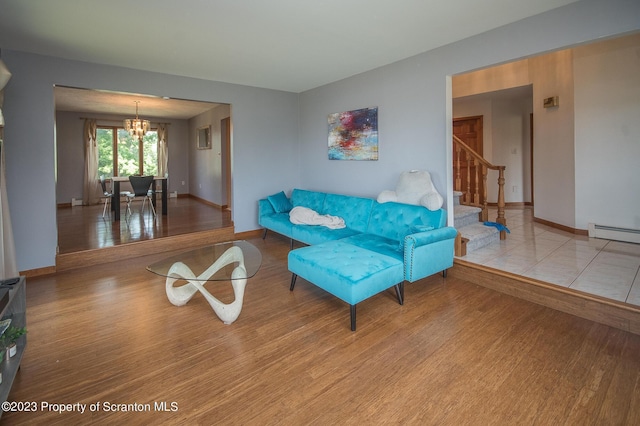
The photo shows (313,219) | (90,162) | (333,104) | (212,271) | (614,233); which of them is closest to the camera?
(212,271)

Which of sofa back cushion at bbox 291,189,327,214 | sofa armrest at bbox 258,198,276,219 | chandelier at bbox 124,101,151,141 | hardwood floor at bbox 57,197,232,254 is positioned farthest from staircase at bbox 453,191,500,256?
chandelier at bbox 124,101,151,141

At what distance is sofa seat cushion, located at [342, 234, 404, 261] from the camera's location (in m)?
3.04

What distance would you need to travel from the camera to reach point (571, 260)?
11.2 ft

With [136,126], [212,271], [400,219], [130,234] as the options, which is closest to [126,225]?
[130,234]

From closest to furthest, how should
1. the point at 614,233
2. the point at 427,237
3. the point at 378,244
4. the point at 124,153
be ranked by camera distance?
the point at 427,237 < the point at 378,244 < the point at 614,233 < the point at 124,153

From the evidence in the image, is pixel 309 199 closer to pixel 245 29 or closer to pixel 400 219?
pixel 400 219

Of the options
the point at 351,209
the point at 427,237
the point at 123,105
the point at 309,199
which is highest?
the point at 123,105

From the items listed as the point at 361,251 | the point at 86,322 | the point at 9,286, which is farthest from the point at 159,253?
the point at 361,251

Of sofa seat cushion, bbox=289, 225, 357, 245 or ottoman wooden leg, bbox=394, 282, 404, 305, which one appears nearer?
ottoman wooden leg, bbox=394, 282, 404, 305

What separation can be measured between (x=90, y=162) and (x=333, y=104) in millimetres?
6962

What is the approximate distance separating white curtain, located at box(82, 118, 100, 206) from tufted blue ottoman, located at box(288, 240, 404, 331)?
25.8 ft

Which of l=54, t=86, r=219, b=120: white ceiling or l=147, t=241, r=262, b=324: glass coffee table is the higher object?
l=54, t=86, r=219, b=120: white ceiling

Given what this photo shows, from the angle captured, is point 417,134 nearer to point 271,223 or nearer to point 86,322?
point 271,223

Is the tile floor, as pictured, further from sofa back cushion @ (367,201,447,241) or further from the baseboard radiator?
sofa back cushion @ (367,201,447,241)
